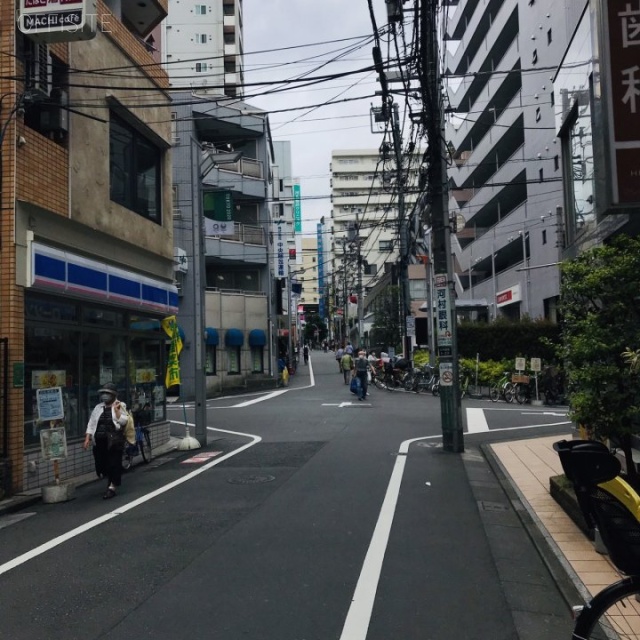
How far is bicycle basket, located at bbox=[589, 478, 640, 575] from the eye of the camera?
3514 mm

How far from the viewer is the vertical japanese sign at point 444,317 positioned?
46.1 feet

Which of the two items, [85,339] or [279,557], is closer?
[279,557]

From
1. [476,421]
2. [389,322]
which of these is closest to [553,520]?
[476,421]

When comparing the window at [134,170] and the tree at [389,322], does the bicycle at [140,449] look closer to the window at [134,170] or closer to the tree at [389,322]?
the window at [134,170]

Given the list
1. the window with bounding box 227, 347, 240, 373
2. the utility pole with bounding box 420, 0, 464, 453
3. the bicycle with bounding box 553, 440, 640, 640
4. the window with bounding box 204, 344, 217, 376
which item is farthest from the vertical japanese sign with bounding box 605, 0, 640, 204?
the window with bounding box 227, 347, 240, 373

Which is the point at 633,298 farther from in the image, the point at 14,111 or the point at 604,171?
the point at 14,111

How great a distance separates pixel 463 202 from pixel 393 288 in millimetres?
12131

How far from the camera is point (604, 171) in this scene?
21.9ft

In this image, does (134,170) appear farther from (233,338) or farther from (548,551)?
(233,338)

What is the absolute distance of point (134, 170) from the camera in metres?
Answer: 14.9

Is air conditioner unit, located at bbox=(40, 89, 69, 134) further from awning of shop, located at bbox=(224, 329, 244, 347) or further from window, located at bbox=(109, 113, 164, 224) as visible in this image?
awning of shop, located at bbox=(224, 329, 244, 347)

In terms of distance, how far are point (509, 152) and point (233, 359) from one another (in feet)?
72.3

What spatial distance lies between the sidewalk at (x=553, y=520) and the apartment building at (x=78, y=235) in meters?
6.86

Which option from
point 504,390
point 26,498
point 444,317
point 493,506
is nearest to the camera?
point 493,506
